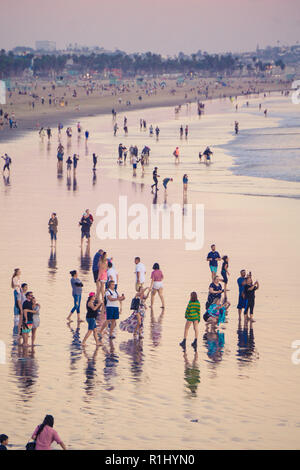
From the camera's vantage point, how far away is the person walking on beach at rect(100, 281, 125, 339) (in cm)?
1956

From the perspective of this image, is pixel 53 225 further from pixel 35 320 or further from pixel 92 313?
pixel 92 313

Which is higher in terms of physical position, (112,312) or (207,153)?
(207,153)

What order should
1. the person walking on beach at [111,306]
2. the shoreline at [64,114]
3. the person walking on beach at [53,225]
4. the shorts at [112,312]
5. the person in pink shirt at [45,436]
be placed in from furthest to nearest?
the shoreline at [64,114], the person walking on beach at [53,225], the shorts at [112,312], the person walking on beach at [111,306], the person in pink shirt at [45,436]

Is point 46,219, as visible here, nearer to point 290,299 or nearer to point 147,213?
point 147,213

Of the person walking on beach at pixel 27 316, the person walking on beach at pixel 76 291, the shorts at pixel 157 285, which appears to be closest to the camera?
the person walking on beach at pixel 27 316

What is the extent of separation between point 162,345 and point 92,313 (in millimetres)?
2019

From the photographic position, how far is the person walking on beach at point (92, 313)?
61.7ft

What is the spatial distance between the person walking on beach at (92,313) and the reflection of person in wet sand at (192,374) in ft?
7.07

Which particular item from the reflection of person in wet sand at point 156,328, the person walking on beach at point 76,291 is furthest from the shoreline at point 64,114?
the person walking on beach at point 76,291

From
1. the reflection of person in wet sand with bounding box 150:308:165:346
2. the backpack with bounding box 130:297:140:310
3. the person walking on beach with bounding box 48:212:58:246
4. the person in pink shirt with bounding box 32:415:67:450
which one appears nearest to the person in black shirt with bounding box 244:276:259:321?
the reflection of person in wet sand with bounding box 150:308:165:346

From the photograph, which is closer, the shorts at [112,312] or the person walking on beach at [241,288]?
the shorts at [112,312]

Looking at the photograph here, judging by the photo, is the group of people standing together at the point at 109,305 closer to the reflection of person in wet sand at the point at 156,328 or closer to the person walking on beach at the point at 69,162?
the reflection of person in wet sand at the point at 156,328

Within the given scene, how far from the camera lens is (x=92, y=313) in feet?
62.3

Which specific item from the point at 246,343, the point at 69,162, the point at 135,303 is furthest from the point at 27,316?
the point at 69,162
